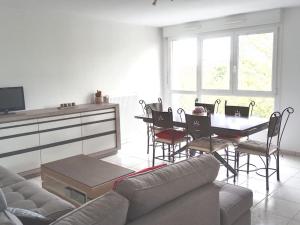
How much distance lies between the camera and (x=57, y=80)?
464 cm

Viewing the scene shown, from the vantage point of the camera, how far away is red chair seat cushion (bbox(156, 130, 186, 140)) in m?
4.06

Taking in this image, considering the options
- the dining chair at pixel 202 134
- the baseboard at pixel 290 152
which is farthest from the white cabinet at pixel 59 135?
the baseboard at pixel 290 152

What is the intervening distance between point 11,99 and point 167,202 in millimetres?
3192

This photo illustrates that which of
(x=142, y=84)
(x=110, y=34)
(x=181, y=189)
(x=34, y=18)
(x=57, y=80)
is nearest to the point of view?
(x=181, y=189)

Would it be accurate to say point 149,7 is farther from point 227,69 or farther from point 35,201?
point 35,201

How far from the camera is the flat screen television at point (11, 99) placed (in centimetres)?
385

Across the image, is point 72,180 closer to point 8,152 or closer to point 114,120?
point 8,152

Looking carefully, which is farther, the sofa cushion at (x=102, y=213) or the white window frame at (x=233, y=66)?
the white window frame at (x=233, y=66)

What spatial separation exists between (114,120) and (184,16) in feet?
7.29

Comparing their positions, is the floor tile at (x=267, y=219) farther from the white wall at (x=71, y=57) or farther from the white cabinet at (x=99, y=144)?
the white wall at (x=71, y=57)

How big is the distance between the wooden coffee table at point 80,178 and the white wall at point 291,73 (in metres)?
3.20

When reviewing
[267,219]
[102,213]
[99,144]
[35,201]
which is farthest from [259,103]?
[102,213]

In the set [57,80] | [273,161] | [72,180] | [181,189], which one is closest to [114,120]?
[57,80]

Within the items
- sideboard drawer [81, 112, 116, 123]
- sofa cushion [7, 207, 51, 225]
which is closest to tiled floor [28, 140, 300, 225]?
sideboard drawer [81, 112, 116, 123]
